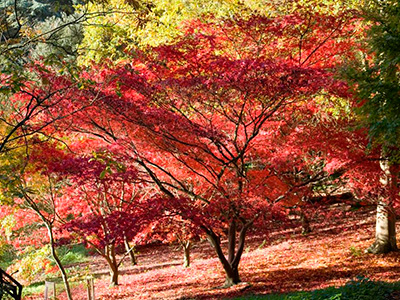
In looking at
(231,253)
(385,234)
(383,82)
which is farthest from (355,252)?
(383,82)

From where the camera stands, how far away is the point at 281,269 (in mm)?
8898

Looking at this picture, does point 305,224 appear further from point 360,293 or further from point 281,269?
point 360,293

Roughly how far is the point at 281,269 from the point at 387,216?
2546mm

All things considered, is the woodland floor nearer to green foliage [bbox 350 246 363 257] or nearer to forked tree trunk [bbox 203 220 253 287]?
green foliage [bbox 350 246 363 257]

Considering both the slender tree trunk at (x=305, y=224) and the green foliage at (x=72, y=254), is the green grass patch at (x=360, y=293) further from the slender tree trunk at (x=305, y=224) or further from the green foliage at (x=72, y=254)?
the green foliage at (x=72, y=254)

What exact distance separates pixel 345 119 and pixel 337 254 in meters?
3.16

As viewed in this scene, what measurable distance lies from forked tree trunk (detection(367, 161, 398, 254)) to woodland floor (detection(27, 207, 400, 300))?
0.26 m

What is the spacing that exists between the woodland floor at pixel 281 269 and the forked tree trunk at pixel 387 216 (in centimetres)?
26

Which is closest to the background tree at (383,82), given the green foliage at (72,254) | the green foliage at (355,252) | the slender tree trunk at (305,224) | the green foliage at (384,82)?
the green foliage at (384,82)

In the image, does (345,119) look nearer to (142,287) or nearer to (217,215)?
(217,215)

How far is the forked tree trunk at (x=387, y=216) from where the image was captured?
330 inches

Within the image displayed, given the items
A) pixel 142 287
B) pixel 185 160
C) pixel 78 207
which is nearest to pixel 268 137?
pixel 185 160

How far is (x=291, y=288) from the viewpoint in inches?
275

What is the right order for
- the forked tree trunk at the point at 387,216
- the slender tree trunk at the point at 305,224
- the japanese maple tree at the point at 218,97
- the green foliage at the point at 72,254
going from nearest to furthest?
the japanese maple tree at the point at 218,97, the forked tree trunk at the point at 387,216, the slender tree trunk at the point at 305,224, the green foliage at the point at 72,254
